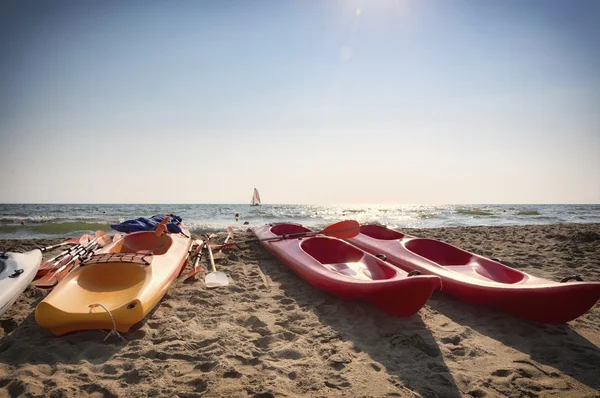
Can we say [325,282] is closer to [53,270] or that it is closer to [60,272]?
[60,272]

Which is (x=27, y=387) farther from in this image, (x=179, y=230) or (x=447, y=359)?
(x=179, y=230)

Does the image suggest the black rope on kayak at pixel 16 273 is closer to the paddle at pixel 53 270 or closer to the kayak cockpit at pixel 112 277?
the paddle at pixel 53 270

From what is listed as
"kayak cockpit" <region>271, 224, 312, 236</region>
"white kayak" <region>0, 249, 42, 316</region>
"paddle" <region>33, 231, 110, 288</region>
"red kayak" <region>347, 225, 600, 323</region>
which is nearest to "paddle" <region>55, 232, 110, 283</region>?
"paddle" <region>33, 231, 110, 288</region>

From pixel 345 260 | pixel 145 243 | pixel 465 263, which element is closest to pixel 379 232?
pixel 345 260

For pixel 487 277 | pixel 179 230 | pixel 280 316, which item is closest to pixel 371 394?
pixel 280 316

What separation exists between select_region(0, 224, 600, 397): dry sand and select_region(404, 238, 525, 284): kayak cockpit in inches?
22.8

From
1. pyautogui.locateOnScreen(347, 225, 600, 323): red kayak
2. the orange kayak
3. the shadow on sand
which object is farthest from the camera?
pyautogui.locateOnScreen(347, 225, 600, 323): red kayak

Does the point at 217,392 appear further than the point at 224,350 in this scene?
No

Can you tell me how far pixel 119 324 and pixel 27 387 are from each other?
659mm

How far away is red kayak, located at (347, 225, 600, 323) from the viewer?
2.54 metres

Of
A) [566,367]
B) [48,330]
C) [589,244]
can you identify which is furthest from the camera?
[589,244]

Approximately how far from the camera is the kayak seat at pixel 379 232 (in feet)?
18.7

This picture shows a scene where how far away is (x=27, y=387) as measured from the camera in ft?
6.00

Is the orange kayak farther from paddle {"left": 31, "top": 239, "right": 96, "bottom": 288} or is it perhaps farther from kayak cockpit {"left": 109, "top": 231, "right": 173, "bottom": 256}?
kayak cockpit {"left": 109, "top": 231, "right": 173, "bottom": 256}
